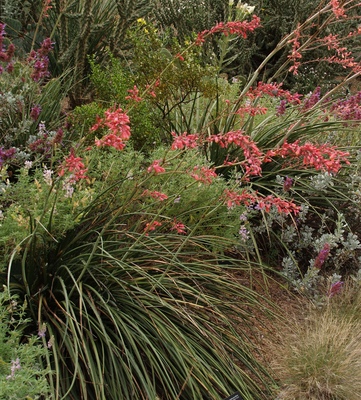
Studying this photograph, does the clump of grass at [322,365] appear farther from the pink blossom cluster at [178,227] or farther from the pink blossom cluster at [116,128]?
the pink blossom cluster at [116,128]

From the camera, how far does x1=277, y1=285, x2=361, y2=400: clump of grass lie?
2.82 metres

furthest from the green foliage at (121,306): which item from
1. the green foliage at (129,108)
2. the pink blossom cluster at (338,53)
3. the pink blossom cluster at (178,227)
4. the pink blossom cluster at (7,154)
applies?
the pink blossom cluster at (338,53)

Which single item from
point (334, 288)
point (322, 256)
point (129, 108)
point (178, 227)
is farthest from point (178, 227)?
point (129, 108)

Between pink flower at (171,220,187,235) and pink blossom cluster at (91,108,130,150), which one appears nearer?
pink blossom cluster at (91,108,130,150)

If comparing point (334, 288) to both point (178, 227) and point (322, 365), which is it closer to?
point (322, 365)

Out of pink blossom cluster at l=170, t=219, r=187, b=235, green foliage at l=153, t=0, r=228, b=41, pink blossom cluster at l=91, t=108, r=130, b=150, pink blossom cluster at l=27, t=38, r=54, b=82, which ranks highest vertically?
pink blossom cluster at l=91, t=108, r=130, b=150

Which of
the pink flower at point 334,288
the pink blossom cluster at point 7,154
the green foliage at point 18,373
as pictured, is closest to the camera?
the green foliage at point 18,373

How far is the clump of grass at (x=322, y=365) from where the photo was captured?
282 centimetres

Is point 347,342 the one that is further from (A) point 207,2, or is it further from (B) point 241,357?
(A) point 207,2

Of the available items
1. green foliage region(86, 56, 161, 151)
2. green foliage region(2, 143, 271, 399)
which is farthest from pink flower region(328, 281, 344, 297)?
green foliage region(86, 56, 161, 151)

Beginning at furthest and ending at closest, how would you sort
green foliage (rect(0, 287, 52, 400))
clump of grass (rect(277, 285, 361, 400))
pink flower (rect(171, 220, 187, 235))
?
pink flower (rect(171, 220, 187, 235)) < clump of grass (rect(277, 285, 361, 400)) < green foliage (rect(0, 287, 52, 400))

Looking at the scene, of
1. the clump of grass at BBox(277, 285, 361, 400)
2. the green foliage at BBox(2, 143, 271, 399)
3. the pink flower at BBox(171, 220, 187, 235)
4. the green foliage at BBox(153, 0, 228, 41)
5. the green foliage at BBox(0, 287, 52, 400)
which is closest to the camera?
the green foliage at BBox(0, 287, 52, 400)

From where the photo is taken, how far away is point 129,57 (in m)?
6.02

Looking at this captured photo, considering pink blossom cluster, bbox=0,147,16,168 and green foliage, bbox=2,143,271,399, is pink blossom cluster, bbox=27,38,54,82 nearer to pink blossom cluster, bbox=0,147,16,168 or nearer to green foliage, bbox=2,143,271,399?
pink blossom cluster, bbox=0,147,16,168
